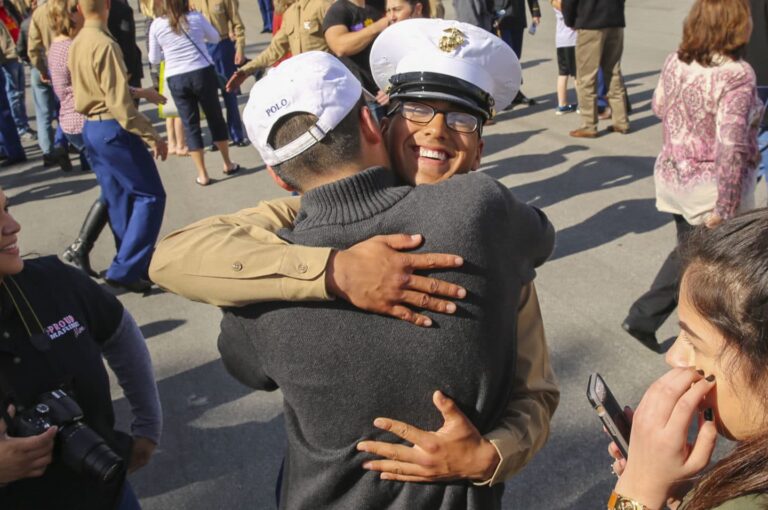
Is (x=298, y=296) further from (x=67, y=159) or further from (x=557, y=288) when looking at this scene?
(x=67, y=159)

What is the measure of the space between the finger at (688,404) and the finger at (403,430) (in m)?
0.45

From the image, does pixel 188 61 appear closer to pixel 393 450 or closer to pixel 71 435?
pixel 71 435

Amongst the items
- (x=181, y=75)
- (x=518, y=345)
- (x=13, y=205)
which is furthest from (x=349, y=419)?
(x=13, y=205)

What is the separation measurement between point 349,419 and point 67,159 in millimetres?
8212

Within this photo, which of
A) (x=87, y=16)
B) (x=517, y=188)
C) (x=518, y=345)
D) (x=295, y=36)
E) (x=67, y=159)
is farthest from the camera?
(x=67, y=159)

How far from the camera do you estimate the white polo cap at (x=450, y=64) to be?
1.80 meters

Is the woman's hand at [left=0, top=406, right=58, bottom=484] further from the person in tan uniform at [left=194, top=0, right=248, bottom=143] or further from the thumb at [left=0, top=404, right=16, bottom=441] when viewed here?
the person in tan uniform at [left=194, top=0, right=248, bottom=143]

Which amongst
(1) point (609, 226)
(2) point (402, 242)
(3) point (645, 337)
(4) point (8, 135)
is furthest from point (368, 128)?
(4) point (8, 135)

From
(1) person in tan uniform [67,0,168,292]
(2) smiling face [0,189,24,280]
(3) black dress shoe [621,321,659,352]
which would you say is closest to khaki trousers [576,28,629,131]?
(3) black dress shoe [621,321,659,352]

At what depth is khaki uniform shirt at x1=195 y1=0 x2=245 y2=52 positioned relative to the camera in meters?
8.20

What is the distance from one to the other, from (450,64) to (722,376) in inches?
39.0

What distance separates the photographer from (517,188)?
6547mm

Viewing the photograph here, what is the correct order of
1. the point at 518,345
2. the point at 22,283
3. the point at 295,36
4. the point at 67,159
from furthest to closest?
the point at 67,159
the point at 295,36
the point at 22,283
the point at 518,345

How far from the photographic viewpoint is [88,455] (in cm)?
165
